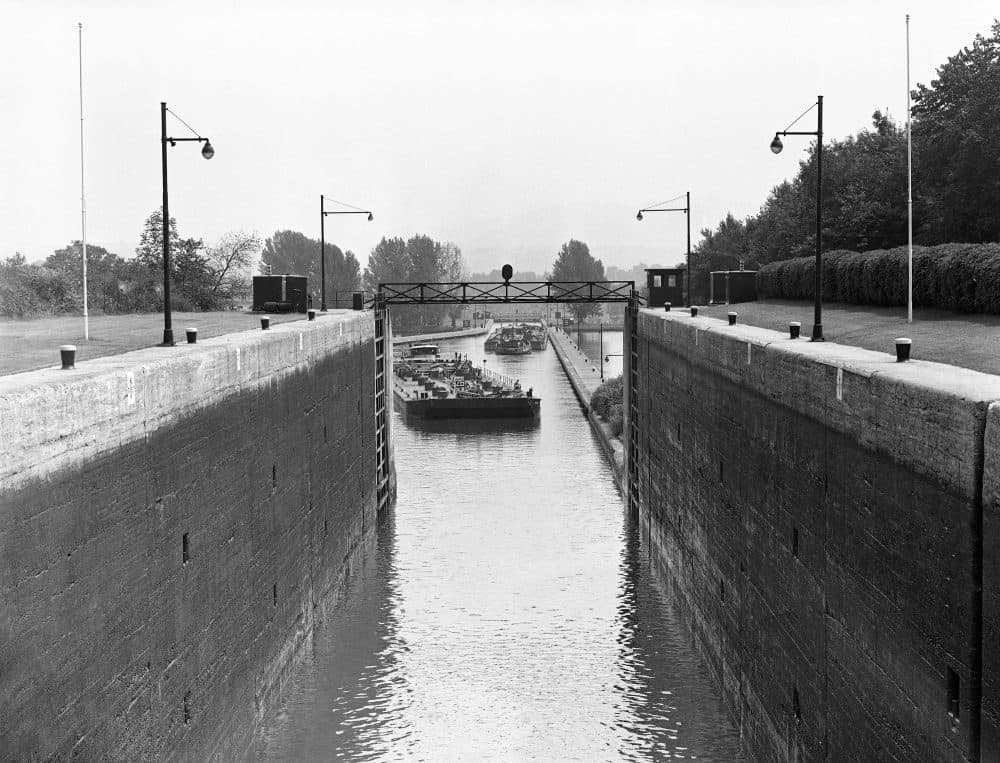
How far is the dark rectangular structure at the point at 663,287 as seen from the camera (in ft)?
155

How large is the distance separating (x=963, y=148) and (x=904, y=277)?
11.3 m

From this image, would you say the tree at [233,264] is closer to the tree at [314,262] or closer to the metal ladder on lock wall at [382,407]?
the metal ladder on lock wall at [382,407]

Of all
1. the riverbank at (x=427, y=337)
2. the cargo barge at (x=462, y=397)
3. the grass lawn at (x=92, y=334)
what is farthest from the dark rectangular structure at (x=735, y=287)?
the riverbank at (x=427, y=337)

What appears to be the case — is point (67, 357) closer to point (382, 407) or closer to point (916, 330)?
point (916, 330)

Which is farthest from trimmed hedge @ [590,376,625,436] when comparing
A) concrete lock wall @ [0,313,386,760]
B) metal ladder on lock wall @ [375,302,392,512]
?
concrete lock wall @ [0,313,386,760]

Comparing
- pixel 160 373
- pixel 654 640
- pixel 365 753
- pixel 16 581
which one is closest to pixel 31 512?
pixel 16 581

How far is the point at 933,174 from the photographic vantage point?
1757 inches

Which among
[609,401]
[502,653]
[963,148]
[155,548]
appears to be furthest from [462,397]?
[155,548]

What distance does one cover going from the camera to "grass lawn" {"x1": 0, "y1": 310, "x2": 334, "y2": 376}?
75.4 ft

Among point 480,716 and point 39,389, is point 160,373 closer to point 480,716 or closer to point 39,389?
point 39,389

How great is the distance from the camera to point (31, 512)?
37.6 feet

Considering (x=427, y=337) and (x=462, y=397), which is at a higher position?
(x=427, y=337)

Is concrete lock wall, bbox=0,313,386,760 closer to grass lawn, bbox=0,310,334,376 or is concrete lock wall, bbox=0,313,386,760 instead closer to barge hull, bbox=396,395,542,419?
grass lawn, bbox=0,310,334,376

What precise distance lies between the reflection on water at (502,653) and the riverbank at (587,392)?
7.93m
